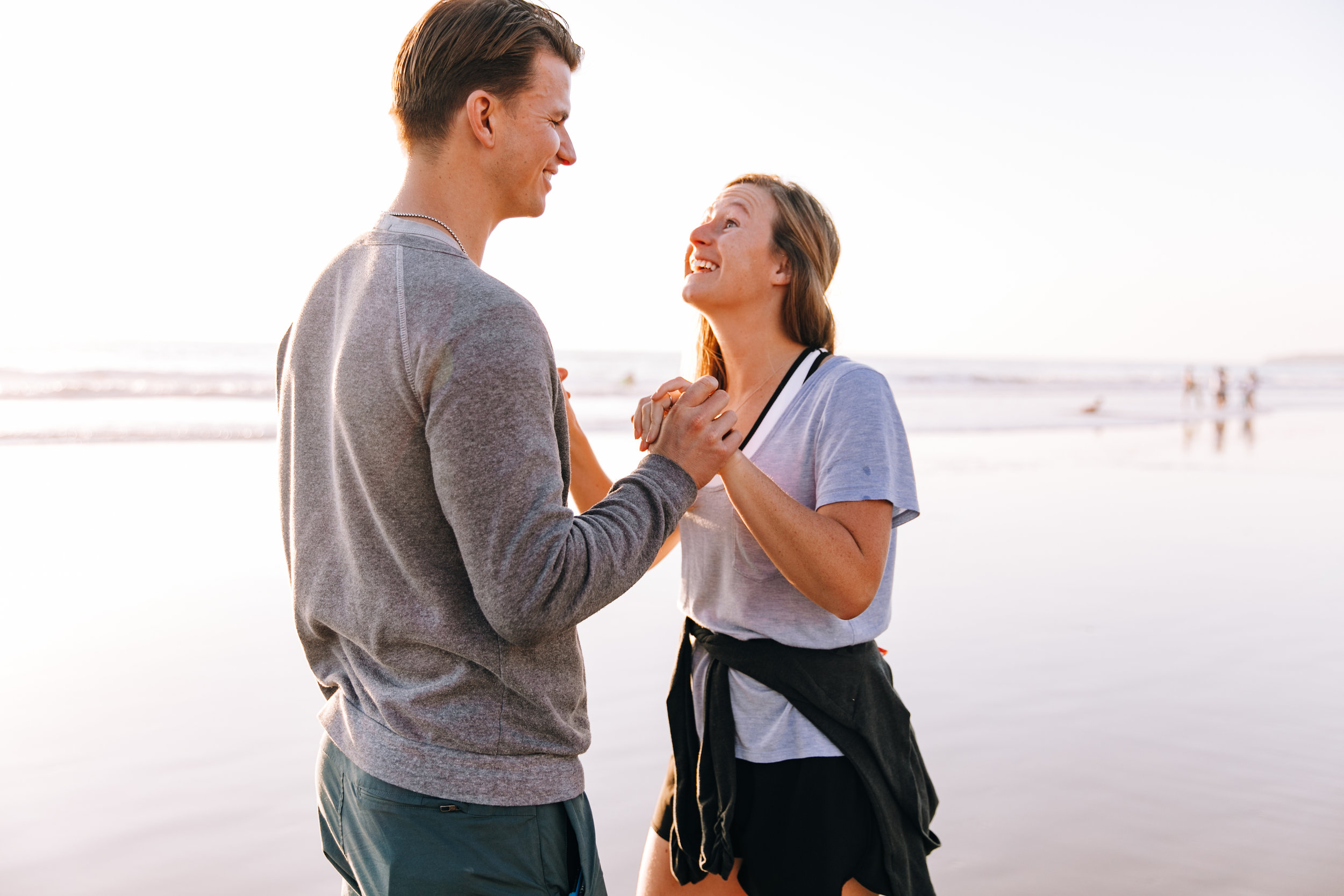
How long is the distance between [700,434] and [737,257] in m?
0.73

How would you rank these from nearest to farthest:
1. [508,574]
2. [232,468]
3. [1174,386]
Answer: [508,574] < [232,468] < [1174,386]

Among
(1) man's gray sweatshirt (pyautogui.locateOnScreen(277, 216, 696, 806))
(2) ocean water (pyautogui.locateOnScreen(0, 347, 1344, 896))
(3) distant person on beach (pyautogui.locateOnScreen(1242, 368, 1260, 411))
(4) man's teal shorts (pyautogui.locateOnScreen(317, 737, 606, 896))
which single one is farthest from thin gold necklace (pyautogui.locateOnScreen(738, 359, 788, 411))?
(3) distant person on beach (pyautogui.locateOnScreen(1242, 368, 1260, 411))

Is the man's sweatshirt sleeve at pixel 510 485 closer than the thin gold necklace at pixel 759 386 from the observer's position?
Yes

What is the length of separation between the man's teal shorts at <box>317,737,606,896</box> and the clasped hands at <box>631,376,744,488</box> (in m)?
0.57

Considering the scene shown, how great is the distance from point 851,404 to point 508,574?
0.90 m

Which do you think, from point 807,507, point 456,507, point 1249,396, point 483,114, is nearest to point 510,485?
point 456,507

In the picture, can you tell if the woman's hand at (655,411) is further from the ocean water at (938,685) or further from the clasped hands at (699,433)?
the ocean water at (938,685)

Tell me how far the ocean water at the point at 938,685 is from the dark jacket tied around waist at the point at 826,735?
1.10 m

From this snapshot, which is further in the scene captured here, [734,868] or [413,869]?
[734,868]

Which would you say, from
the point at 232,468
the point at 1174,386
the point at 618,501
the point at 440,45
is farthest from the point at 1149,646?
the point at 1174,386

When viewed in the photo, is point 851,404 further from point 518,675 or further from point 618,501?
point 518,675

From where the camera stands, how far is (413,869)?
4.34ft

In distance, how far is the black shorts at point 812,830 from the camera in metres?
1.79

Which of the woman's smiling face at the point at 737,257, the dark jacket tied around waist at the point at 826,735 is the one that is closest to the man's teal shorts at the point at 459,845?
the dark jacket tied around waist at the point at 826,735
